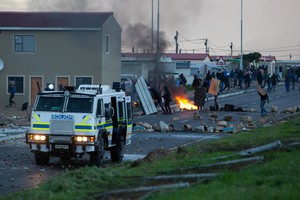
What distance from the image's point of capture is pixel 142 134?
99.8ft

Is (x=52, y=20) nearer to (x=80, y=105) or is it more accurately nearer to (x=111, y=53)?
(x=111, y=53)

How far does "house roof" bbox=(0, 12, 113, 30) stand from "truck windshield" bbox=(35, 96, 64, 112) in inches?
1066

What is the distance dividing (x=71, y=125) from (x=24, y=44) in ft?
104

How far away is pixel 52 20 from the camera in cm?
4938

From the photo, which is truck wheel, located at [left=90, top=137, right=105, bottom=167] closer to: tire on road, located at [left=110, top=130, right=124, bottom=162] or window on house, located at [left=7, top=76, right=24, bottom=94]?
tire on road, located at [left=110, top=130, right=124, bottom=162]

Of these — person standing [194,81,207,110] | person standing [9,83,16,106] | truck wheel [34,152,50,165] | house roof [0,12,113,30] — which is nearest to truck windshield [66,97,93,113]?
truck wheel [34,152,50,165]

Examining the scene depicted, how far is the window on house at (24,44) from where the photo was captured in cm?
4972

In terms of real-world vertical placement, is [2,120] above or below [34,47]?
below

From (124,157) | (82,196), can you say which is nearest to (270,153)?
(82,196)

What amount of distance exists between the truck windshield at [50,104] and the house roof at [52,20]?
27.1m

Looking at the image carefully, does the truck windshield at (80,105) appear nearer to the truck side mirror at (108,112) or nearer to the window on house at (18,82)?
the truck side mirror at (108,112)

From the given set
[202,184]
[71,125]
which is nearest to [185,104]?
[71,125]

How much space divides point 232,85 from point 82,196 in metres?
60.7

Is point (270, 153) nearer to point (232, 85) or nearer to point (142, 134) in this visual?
point (142, 134)
